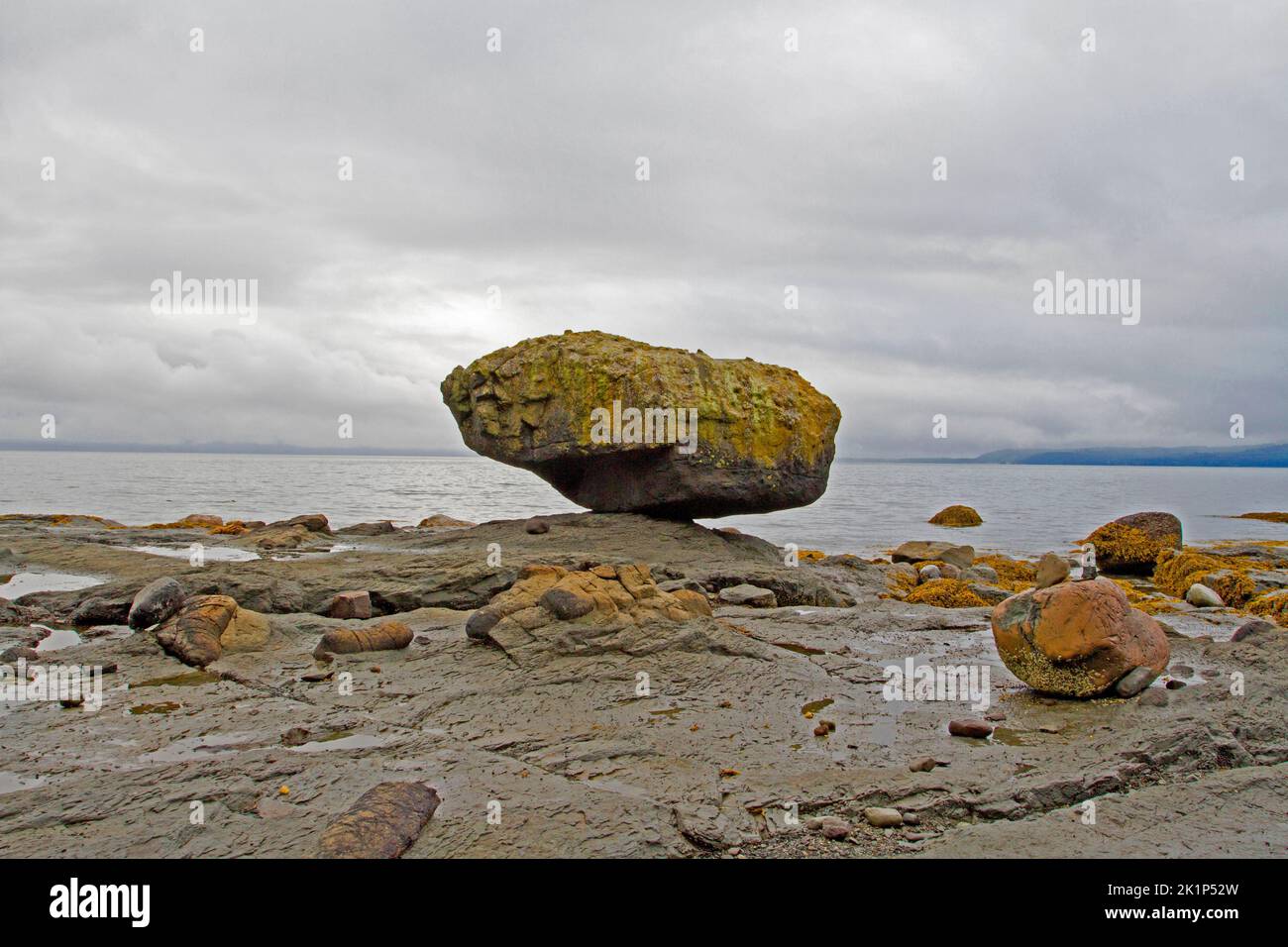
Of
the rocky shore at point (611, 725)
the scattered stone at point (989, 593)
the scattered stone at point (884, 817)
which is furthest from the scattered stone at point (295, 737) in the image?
the scattered stone at point (989, 593)

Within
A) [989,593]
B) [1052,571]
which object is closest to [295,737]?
[1052,571]

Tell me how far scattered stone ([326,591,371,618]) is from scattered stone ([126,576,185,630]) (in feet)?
5.14

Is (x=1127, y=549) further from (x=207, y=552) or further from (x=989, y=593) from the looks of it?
(x=207, y=552)

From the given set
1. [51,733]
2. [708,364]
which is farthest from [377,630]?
[708,364]

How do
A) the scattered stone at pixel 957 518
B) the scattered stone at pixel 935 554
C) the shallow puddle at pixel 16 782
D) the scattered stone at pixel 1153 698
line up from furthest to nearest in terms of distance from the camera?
the scattered stone at pixel 957 518 < the scattered stone at pixel 935 554 < the scattered stone at pixel 1153 698 < the shallow puddle at pixel 16 782

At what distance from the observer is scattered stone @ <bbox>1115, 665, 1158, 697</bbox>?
22.3 ft

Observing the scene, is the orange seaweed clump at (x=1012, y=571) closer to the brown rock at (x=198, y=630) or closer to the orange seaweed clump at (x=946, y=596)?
the orange seaweed clump at (x=946, y=596)

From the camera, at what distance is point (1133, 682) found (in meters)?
6.80

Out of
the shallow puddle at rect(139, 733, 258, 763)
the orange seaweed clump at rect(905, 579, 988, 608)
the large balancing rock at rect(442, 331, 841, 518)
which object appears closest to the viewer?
the shallow puddle at rect(139, 733, 258, 763)

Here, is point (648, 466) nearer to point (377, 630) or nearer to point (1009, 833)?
point (377, 630)

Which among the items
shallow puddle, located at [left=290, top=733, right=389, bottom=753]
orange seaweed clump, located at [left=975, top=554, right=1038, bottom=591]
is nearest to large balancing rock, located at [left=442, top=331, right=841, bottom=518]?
orange seaweed clump, located at [left=975, top=554, right=1038, bottom=591]

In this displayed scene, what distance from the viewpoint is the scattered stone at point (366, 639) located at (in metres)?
8.03

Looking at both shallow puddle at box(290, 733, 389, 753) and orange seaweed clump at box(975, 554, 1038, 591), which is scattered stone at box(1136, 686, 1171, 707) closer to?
shallow puddle at box(290, 733, 389, 753)

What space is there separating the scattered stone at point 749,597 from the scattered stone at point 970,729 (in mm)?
5540
